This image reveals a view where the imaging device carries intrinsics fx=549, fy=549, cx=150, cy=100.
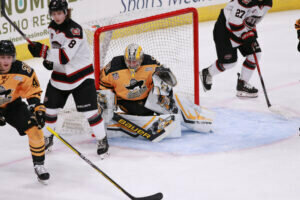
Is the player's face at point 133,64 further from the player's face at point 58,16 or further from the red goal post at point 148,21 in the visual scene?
the player's face at point 58,16

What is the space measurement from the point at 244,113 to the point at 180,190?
1.55 meters

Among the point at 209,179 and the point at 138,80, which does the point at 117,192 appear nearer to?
the point at 209,179

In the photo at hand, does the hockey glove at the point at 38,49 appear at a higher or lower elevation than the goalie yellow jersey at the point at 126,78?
higher

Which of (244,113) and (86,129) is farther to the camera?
(244,113)

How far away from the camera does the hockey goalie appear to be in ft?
13.5

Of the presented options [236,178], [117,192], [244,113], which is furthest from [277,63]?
[117,192]

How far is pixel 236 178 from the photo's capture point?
3518 millimetres

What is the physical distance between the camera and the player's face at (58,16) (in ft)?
11.6

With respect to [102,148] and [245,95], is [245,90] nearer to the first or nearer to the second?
[245,95]

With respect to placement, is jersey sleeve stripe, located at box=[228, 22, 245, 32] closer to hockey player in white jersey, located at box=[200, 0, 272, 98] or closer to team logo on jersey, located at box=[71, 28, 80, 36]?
hockey player in white jersey, located at box=[200, 0, 272, 98]

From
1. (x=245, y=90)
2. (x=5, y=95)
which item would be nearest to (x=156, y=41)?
(x=245, y=90)

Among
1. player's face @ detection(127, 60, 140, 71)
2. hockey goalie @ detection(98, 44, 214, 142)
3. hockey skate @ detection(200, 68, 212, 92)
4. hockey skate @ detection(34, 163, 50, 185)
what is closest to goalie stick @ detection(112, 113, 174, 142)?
hockey goalie @ detection(98, 44, 214, 142)

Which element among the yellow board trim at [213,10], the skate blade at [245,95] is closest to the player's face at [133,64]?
the skate blade at [245,95]

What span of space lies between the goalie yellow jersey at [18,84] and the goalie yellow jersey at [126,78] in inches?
34.6
